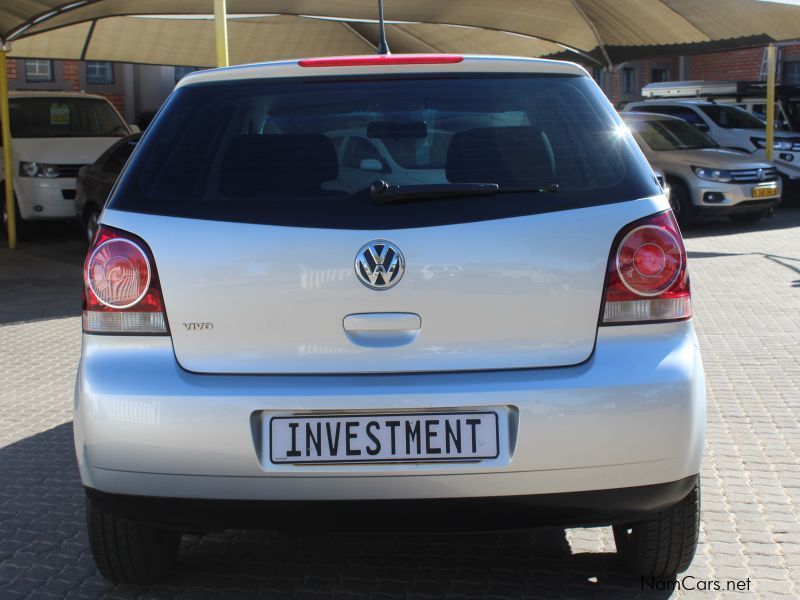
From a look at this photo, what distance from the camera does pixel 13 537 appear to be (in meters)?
4.21

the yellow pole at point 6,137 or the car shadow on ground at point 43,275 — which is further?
the yellow pole at point 6,137

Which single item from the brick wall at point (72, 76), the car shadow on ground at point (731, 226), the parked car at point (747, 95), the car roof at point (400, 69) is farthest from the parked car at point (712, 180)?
the brick wall at point (72, 76)

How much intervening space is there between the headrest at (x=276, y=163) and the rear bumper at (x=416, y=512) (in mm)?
834

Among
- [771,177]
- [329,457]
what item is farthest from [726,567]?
[771,177]

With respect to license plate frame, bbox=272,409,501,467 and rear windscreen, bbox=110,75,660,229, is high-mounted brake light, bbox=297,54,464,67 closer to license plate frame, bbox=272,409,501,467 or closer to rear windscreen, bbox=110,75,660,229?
rear windscreen, bbox=110,75,660,229

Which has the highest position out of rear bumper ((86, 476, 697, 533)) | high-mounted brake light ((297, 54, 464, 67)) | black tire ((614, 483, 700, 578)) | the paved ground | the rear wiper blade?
high-mounted brake light ((297, 54, 464, 67))

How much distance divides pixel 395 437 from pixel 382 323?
292mm

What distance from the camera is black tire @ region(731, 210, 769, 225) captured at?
681 inches

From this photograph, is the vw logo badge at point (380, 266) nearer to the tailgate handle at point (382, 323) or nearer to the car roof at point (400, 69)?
the tailgate handle at point (382, 323)

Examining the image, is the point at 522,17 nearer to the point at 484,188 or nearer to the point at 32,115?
the point at 32,115

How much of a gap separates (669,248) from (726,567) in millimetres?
1165

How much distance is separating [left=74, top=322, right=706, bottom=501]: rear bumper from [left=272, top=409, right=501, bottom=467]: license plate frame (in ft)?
0.05

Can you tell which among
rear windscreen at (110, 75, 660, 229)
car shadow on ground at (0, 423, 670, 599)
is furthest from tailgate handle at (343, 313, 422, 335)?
car shadow on ground at (0, 423, 670, 599)

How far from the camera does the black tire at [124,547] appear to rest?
3506 mm
